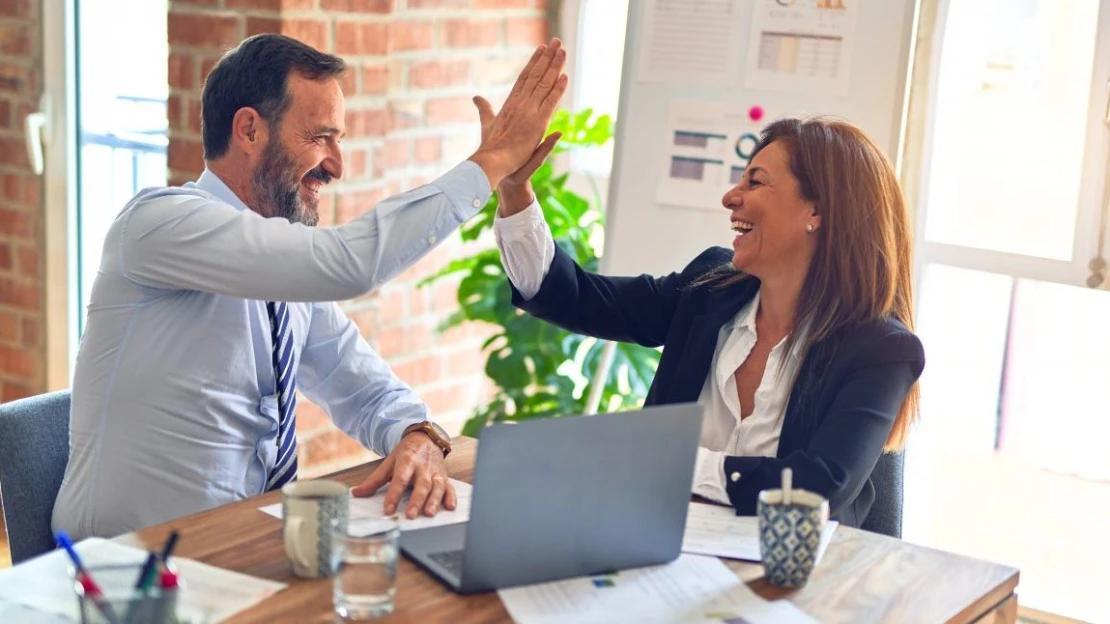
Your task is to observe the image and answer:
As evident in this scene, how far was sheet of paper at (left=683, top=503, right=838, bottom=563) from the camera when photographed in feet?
5.34

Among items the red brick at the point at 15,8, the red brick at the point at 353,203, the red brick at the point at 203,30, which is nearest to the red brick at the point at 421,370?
the red brick at the point at 353,203

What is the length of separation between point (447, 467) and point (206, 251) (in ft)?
1.50

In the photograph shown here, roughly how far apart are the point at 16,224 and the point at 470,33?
1.35 m

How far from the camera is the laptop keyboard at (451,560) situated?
1494mm

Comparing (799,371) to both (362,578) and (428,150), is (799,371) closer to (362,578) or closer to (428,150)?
(362,578)

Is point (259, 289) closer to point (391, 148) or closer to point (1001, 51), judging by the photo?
point (391, 148)

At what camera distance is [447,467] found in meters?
Answer: 1.91

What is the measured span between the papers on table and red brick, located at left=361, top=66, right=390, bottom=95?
5.97ft

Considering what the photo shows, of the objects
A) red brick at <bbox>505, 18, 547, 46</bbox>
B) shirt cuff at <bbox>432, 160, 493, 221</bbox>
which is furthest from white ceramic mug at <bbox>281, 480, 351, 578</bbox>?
red brick at <bbox>505, 18, 547, 46</bbox>

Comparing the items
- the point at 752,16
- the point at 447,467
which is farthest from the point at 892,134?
the point at 447,467

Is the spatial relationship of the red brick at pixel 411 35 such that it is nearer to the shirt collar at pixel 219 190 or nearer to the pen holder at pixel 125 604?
the shirt collar at pixel 219 190

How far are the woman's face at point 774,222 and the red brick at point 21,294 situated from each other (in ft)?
7.41

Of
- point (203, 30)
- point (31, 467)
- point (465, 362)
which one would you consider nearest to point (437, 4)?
point (203, 30)

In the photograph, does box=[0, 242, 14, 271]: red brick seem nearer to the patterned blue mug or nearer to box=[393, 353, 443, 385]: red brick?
box=[393, 353, 443, 385]: red brick
